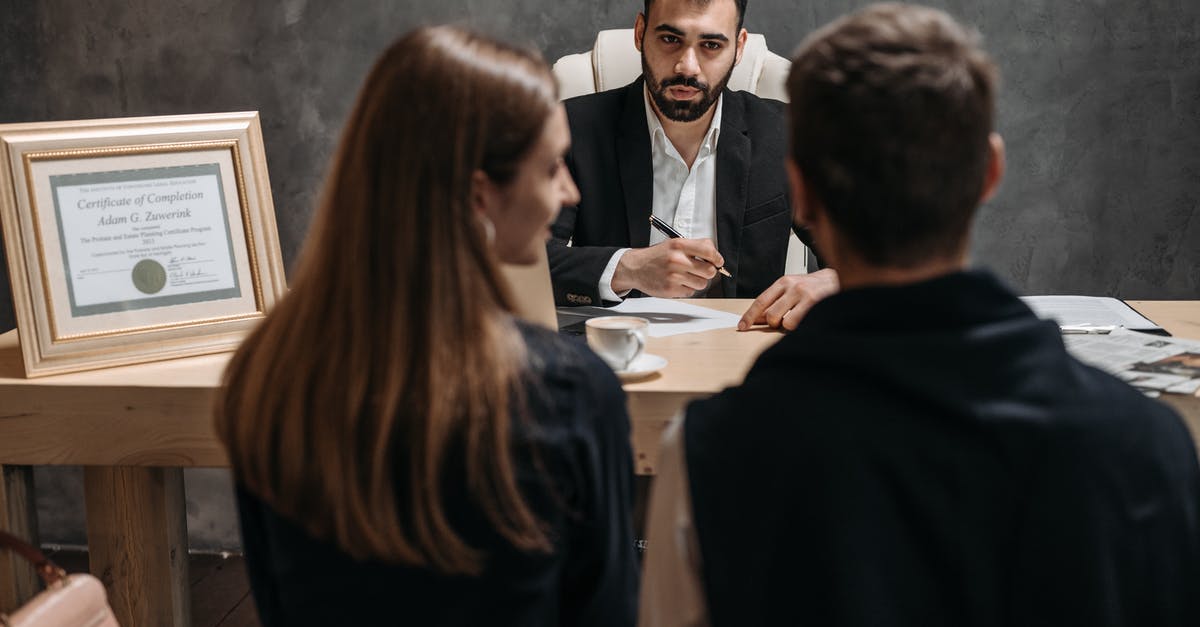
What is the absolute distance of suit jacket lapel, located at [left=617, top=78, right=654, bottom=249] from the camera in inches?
94.1

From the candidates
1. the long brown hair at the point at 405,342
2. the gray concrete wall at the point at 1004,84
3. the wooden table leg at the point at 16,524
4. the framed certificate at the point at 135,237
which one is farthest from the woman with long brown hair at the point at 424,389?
the gray concrete wall at the point at 1004,84

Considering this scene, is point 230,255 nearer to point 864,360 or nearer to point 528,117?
point 528,117

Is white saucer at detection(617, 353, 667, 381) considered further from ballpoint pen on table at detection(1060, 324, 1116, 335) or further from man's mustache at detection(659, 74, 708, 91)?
man's mustache at detection(659, 74, 708, 91)

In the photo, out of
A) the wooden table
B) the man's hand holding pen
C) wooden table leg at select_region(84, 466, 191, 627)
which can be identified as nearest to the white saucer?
the wooden table

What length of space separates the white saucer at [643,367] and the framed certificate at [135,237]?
1.82 ft

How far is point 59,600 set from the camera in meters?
1.26

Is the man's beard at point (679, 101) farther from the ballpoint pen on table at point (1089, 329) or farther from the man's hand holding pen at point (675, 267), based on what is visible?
the ballpoint pen on table at point (1089, 329)

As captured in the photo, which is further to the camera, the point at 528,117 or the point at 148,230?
the point at 148,230

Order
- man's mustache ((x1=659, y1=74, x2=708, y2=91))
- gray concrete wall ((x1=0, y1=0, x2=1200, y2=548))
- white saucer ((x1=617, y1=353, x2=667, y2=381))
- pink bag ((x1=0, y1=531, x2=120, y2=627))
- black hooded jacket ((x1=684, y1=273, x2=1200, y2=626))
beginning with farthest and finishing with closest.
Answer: gray concrete wall ((x1=0, y1=0, x2=1200, y2=548)), man's mustache ((x1=659, y1=74, x2=708, y2=91)), white saucer ((x1=617, y1=353, x2=667, y2=381)), pink bag ((x1=0, y1=531, x2=120, y2=627)), black hooded jacket ((x1=684, y1=273, x2=1200, y2=626))

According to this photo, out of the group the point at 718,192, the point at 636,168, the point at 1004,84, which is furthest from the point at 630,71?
the point at 1004,84

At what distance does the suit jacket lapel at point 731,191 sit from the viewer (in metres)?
2.39

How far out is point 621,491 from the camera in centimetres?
93

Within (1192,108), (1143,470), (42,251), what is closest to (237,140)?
(42,251)

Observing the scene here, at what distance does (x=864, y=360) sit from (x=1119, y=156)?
2.45 m
